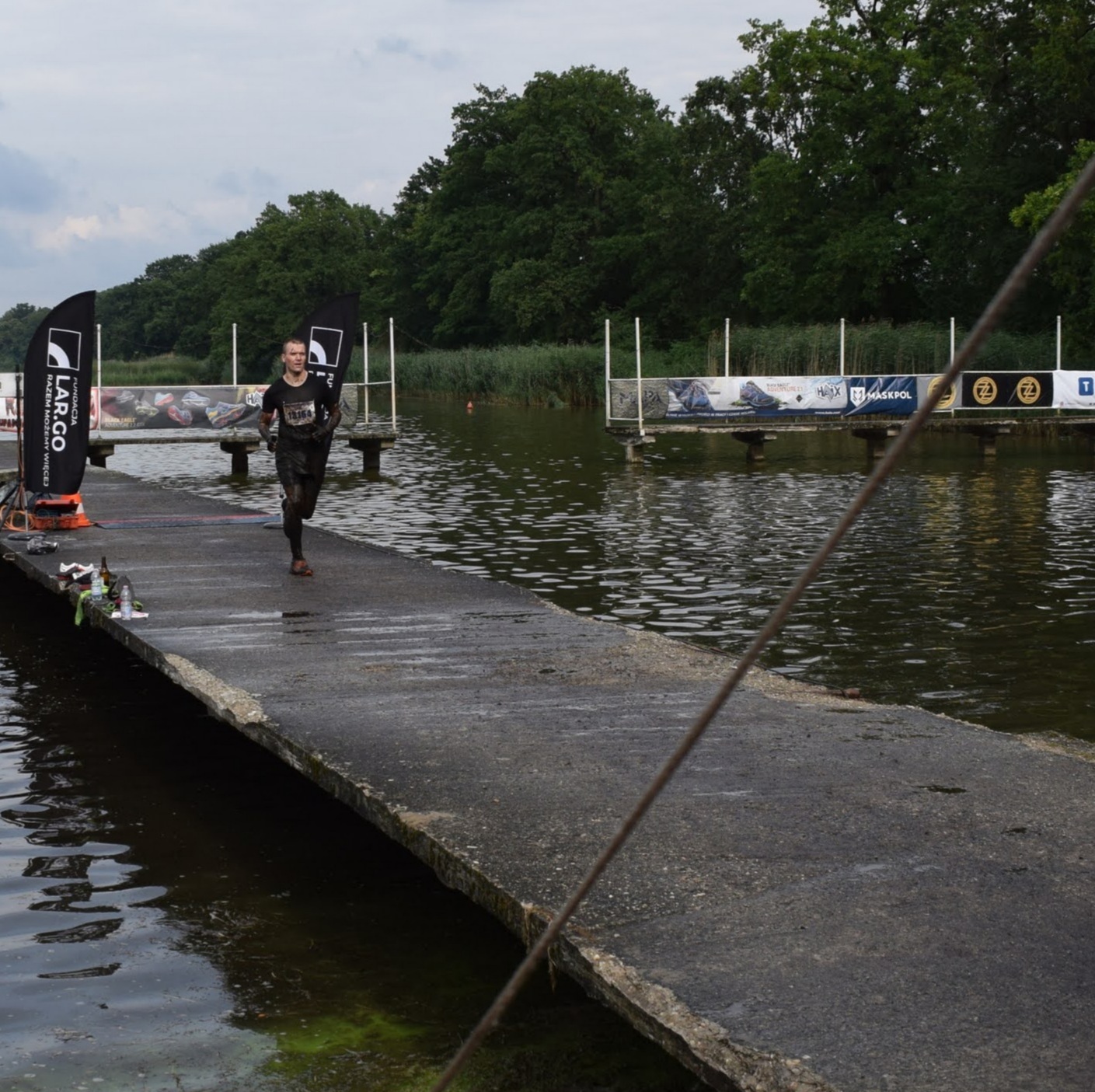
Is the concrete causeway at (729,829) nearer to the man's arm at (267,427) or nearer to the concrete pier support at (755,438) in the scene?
the man's arm at (267,427)

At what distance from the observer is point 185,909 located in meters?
5.87

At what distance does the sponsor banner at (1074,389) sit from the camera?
32.8 m

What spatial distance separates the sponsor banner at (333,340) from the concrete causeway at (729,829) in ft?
33.2

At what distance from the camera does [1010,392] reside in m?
32.9

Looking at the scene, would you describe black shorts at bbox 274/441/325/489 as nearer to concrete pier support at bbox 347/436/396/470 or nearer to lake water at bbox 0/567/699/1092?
lake water at bbox 0/567/699/1092

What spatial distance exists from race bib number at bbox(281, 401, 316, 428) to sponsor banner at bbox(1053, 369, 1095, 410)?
24.0 metres

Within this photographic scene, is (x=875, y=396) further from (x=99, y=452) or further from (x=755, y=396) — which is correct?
(x=99, y=452)

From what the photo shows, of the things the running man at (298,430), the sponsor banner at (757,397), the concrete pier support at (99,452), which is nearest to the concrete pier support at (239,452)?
the concrete pier support at (99,452)

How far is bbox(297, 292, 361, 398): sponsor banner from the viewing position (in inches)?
787

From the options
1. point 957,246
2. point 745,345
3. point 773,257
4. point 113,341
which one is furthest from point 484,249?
point 113,341

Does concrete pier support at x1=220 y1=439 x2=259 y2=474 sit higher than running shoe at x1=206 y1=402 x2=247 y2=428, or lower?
lower

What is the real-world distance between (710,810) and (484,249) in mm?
87209

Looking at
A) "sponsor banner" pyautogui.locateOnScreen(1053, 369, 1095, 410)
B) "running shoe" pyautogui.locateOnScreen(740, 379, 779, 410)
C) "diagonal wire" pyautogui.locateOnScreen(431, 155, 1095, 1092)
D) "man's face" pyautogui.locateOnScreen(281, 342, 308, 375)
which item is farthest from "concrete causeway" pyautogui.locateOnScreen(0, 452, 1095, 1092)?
"sponsor banner" pyautogui.locateOnScreen(1053, 369, 1095, 410)

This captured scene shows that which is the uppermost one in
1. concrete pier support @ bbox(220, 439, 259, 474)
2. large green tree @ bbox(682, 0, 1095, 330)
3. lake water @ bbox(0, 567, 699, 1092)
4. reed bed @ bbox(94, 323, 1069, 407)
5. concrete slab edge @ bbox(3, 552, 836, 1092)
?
large green tree @ bbox(682, 0, 1095, 330)
